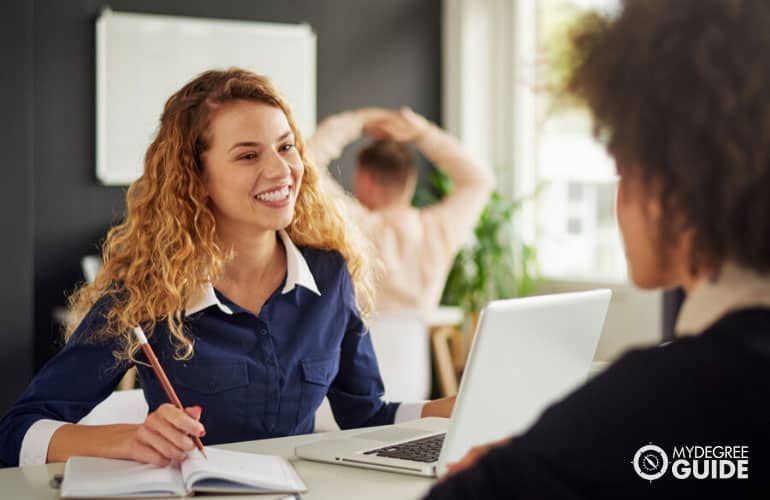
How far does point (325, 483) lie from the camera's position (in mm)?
1607

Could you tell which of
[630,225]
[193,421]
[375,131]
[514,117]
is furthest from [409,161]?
[630,225]

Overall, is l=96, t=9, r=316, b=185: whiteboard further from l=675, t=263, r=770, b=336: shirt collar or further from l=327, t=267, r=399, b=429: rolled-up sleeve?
l=675, t=263, r=770, b=336: shirt collar

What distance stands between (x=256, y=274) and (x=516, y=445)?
4.57 ft

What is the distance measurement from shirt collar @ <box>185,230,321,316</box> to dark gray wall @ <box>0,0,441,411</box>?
2.11m

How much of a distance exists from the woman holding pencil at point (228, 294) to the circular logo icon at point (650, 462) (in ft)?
3.93

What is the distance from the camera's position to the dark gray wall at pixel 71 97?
4719mm

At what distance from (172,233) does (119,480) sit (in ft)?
2.38

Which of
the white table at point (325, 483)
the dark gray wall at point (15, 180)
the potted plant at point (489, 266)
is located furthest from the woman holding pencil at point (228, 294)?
the potted plant at point (489, 266)

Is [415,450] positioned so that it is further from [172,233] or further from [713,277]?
[713,277]

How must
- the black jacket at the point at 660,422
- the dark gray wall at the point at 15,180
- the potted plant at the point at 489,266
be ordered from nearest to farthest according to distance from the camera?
the black jacket at the point at 660,422
the dark gray wall at the point at 15,180
the potted plant at the point at 489,266

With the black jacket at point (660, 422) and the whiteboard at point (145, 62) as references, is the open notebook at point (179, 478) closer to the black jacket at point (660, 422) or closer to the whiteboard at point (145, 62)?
the black jacket at point (660, 422)

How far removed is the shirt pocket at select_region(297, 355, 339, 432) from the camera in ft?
7.00

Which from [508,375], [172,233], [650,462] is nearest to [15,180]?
[172,233]

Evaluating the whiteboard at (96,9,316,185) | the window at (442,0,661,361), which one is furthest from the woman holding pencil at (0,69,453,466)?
the window at (442,0,661,361)
